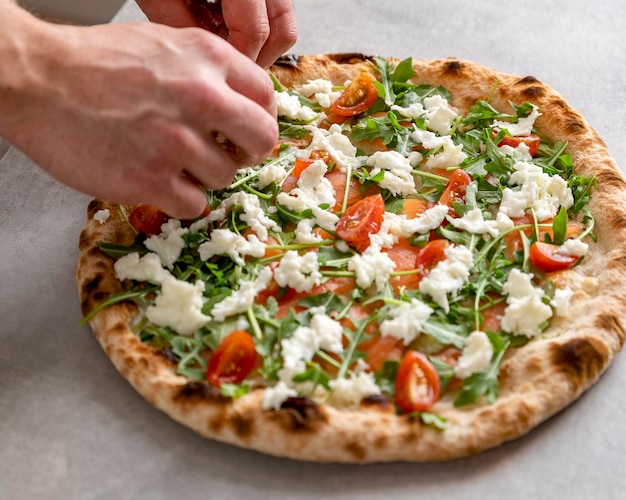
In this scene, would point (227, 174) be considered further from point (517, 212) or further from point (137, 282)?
point (517, 212)

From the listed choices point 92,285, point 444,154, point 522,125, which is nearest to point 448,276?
point 444,154

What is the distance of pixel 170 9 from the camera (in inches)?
150

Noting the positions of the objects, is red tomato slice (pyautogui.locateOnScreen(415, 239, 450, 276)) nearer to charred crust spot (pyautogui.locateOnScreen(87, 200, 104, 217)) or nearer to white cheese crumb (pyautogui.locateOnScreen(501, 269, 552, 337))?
white cheese crumb (pyautogui.locateOnScreen(501, 269, 552, 337))

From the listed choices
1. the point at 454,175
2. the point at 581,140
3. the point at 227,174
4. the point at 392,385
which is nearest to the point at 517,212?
the point at 454,175

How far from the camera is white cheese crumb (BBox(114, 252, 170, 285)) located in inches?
123

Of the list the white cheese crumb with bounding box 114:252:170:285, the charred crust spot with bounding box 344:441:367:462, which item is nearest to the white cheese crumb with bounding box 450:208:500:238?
the charred crust spot with bounding box 344:441:367:462

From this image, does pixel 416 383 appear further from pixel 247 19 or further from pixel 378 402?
pixel 247 19

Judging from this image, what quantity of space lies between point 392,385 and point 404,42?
2737 millimetres

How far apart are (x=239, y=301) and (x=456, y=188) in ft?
3.64

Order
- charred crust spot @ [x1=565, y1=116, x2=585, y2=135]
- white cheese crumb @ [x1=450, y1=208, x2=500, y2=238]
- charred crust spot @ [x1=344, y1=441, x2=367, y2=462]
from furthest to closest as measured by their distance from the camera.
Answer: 1. charred crust spot @ [x1=565, y1=116, x2=585, y2=135]
2. white cheese crumb @ [x1=450, y1=208, x2=500, y2=238]
3. charred crust spot @ [x1=344, y1=441, x2=367, y2=462]

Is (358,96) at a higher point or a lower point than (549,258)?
lower

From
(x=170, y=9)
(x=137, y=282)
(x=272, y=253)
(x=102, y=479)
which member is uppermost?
(x=170, y=9)

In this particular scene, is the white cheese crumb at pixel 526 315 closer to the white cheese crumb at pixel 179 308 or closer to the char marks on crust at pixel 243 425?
the char marks on crust at pixel 243 425

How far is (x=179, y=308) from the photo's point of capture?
3.00 m
